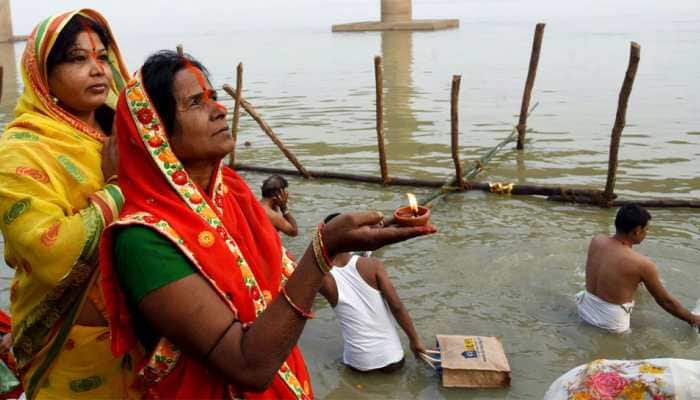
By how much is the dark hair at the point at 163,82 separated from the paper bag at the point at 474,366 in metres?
3.31

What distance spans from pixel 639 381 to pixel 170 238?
177 cm

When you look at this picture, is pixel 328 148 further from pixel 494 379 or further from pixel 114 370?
pixel 114 370

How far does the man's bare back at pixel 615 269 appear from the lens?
516 cm

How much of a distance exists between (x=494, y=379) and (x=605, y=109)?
1411cm

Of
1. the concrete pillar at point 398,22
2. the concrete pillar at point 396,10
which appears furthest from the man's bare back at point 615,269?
the concrete pillar at point 396,10

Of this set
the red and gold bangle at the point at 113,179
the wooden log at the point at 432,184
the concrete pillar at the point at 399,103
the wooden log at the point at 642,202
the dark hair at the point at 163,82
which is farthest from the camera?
the concrete pillar at the point at 399,103

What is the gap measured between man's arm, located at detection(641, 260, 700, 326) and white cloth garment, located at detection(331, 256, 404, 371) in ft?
6.79

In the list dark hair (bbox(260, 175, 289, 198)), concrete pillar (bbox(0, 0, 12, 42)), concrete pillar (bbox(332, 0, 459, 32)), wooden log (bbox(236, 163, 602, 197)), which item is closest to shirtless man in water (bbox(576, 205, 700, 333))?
dark hair (bbox(260, 175, 289, 198))

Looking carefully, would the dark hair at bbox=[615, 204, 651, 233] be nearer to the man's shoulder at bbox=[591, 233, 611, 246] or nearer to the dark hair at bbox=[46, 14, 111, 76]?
the man's shoulder at bbox=[591, 233, 611, 246]

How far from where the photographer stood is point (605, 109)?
17.0 m

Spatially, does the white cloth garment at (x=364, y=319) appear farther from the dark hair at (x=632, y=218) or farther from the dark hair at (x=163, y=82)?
the dark hair at (x=163, y=82)

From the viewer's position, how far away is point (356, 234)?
1599 mm

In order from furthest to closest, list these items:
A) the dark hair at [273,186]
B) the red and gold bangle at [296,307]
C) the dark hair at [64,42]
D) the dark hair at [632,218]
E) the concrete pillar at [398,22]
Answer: the concrete pillar at [398,22], the dark hair at [273,186], the dark hair at [632,218], the dark hair at [64,42], the red and gold bangle at [296,307]

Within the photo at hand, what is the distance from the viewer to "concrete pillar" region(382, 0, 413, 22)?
1877 inches
